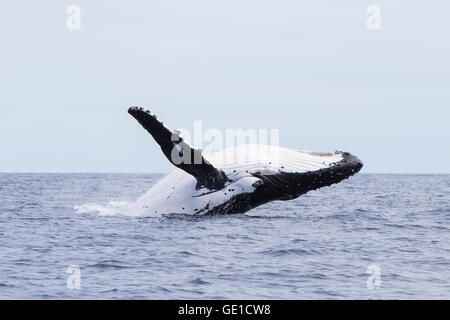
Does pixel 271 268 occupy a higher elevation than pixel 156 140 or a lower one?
lower

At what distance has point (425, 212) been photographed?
81.8 feet

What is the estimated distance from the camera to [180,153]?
1318cm

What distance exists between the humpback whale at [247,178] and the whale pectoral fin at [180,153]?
0.02 meters

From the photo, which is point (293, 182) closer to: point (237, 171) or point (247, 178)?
point (247, 178)

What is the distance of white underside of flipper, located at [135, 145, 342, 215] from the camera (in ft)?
46.3

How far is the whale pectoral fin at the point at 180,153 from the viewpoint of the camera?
12.5 metres

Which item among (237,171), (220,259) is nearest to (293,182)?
(237,171)

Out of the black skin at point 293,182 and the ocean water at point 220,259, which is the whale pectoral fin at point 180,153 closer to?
the black skin at point 293,182

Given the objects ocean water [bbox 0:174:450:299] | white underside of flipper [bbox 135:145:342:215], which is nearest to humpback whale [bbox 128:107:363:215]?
white underside of flipper [bbox 135:145:342:215]

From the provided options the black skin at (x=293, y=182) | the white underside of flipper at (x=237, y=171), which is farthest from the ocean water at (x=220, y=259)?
the black skin at (x=293, y=182)

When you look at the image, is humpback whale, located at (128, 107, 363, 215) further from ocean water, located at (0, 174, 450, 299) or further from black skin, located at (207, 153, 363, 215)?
ocean water, located at (0, 174, 450, 299)
